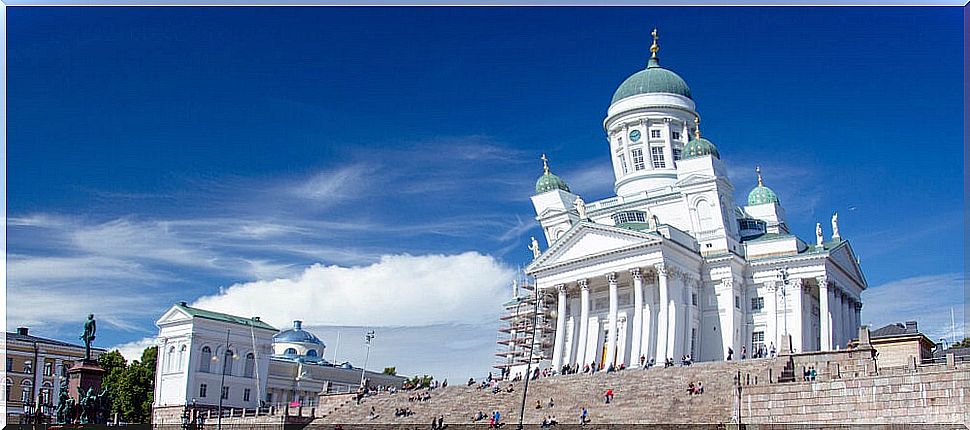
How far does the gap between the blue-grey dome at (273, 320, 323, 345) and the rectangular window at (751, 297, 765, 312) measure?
3707 centimetres

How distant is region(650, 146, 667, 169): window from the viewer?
5312 cm

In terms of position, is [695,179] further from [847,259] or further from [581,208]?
[847,259]

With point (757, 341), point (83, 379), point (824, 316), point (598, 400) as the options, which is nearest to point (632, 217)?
Result: point (757, 341)

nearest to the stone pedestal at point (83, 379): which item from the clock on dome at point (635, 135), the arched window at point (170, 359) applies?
the arched window at point (170, 359)

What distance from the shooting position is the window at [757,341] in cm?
4561

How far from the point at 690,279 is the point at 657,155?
31.3 feet

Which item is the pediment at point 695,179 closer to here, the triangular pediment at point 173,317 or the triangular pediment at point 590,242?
the triangular pediment at point 590,242

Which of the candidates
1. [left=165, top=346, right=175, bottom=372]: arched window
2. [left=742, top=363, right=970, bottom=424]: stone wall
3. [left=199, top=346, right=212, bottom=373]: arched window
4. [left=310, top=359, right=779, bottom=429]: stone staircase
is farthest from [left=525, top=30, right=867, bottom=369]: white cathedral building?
[left=165, top=346, right=175, bottom=372]: arched window

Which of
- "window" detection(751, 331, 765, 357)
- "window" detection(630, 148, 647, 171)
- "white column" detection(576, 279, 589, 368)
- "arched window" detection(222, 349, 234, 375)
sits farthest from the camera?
"arched window" detection(222, 349, 234, 375)

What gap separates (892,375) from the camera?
82.1 ft

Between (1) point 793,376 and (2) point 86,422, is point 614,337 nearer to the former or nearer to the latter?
(1) point 793,376

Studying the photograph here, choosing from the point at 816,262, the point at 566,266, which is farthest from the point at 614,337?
the point at 816,262

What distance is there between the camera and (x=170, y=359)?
187 feet

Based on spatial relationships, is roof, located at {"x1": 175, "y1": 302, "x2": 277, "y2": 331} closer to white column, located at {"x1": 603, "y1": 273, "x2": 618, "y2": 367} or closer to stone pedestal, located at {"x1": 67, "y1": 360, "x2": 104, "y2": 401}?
white column, located at {"x1": 603, "y1": 273, "x2": 618, "y2": 367}
